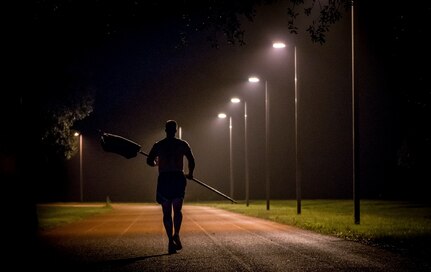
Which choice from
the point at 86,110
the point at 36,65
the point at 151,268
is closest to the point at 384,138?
the point at 86,110

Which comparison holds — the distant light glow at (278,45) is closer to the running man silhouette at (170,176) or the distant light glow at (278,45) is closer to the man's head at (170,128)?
the man's head at (170,128)

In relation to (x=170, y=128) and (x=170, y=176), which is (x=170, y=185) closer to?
(x=170, y=176)

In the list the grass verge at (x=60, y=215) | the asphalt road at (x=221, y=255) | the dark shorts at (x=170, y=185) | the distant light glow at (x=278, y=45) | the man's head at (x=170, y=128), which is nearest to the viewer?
the asphalt road at (x=221, y=255)

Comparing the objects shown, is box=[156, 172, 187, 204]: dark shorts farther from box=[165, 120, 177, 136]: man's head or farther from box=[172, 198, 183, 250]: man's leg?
box=[165, 120, 177, 136]: man's head

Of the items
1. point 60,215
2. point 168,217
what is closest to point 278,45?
point 60,215

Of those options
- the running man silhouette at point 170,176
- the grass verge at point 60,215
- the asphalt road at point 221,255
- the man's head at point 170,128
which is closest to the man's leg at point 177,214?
the running man silhouette at point 170,176

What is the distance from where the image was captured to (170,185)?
37.2ft

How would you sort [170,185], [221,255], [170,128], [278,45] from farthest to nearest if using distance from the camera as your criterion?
1. [278,45]
2. [170,128]
3. [170,185]
4. [221,255]

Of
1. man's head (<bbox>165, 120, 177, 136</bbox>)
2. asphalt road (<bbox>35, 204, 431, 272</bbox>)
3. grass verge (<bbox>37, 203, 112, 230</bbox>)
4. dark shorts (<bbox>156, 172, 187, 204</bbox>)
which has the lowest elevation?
grass verge (<bbox>37, 203, 112, 230</bbox>)

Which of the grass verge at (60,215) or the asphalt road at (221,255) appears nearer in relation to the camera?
the asphalt road at (221,255)

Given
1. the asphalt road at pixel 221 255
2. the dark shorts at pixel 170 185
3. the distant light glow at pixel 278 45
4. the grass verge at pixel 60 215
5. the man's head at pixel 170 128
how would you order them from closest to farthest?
the asphalt road at pixel 221 255
the dark shorts at pixel 170 185
the man's head at pixel 170 128
the grass verge at pixel 60 215
the distant light glow at pixel 278 45

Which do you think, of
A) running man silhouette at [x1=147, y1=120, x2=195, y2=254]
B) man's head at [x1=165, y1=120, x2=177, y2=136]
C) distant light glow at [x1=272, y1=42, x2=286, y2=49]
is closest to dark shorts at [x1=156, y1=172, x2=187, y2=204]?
running man silhouette at [x1=147, y1=120, x2=195, y2=254]

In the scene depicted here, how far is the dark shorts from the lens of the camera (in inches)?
446

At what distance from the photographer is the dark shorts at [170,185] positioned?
1133 cm
